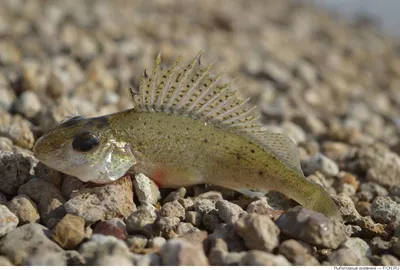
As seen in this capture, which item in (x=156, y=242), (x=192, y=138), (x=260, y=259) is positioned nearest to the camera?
(x=260, y=259)

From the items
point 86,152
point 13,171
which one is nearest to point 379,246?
point 86,152

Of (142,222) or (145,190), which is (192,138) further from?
(142,222)

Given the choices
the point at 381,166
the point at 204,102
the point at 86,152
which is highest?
the point at 204,102

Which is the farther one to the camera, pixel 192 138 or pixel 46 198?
pixel 192 138

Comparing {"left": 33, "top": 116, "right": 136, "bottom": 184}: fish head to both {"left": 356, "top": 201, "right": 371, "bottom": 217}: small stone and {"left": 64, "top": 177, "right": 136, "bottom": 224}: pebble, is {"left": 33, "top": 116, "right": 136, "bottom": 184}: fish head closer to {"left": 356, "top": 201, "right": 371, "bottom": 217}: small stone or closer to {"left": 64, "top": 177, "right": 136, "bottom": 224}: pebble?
{"left": 64, "top": 177, "right": 136, "bottom": 224}: pebble

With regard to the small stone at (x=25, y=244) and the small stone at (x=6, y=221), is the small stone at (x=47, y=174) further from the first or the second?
the small stone at (x=25, y=244)

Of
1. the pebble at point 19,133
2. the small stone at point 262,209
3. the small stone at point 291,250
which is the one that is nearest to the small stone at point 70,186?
the pebble at point 19,133
